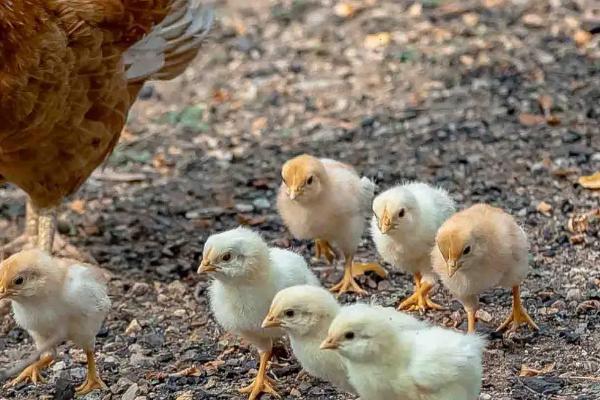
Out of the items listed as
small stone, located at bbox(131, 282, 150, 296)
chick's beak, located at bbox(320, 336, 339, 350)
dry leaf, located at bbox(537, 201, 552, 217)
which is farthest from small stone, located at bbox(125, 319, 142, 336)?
dry leaf, located at bbox(537, 201, 552, 217)

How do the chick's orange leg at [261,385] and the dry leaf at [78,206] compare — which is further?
the dry leaf at [78,206]

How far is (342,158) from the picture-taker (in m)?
5.94

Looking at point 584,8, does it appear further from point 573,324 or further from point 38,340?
point 38,340

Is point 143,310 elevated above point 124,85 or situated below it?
below

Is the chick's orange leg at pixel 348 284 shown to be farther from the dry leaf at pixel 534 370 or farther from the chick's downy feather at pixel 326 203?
the dry leaf at pixel 534 370

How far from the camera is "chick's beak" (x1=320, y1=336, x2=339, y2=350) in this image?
303 centimetres

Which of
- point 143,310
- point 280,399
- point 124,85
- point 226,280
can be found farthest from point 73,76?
point 280,399

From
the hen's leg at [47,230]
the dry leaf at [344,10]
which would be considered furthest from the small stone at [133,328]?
the dry leaf at [344,10]

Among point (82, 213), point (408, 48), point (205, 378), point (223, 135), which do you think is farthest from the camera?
point (408, 48)

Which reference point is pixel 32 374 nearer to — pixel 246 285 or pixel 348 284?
pixel 246 285

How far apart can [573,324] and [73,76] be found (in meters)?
2.06

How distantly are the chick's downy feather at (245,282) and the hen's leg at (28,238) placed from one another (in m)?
1.72

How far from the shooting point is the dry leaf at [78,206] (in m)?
5.72

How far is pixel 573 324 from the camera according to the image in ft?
13.0
